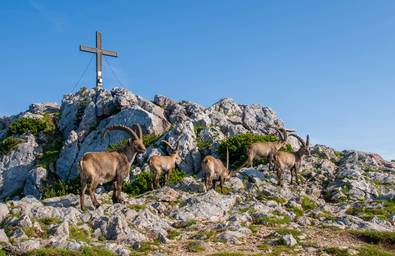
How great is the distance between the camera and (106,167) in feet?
62.0

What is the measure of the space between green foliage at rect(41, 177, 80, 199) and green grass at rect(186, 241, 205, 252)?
14.7m

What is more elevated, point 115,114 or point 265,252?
point 115,114

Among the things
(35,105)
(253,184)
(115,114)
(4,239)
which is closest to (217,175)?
(253,184)

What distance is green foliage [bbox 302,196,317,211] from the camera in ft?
76.2

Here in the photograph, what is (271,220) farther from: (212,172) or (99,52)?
(99,52)

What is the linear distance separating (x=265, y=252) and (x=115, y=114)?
26.1 meters

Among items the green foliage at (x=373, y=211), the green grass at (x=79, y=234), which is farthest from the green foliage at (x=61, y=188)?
the green foliage at (x=373, y=211)

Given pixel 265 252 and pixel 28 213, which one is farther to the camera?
pixel 28 213

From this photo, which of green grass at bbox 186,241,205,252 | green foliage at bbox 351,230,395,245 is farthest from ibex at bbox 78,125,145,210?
green foliage at bbox 351,230,395,245

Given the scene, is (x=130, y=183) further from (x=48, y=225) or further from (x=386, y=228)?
(x=386, y=228)

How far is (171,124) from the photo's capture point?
3781 cm

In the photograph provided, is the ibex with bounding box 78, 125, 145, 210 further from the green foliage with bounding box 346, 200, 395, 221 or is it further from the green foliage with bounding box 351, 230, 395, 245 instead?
the green foliage with bounding box 346, 200, 395, 221

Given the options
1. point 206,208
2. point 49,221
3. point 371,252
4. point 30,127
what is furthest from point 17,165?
point 371,252

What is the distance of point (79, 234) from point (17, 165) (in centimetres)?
2340
